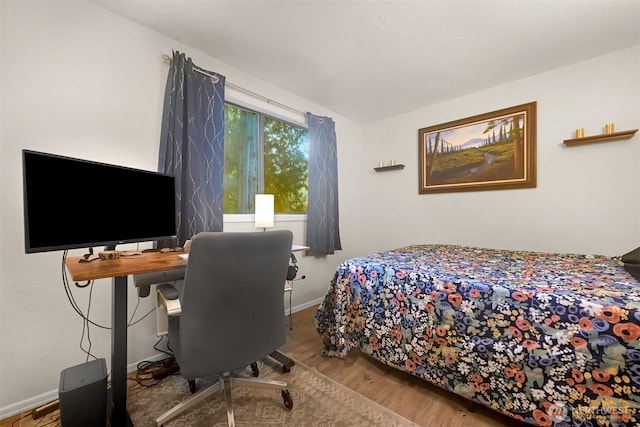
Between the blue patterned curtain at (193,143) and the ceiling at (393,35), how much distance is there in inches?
13.3

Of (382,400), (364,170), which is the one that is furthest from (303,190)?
(382,400)

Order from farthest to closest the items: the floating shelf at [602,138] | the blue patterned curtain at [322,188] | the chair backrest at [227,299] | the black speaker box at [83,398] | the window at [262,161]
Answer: the blue patterned curtain at [322,188] → the window at [262,161] → the floating shelf at [602,138] → the black speaker box at [83,398] → the chair backrest at [227,299]

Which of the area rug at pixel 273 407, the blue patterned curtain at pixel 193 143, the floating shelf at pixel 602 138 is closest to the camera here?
the area rug at pixel 273 407

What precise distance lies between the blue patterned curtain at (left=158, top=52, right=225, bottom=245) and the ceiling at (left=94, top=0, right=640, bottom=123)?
1.11ft

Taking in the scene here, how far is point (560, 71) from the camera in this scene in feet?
7.93

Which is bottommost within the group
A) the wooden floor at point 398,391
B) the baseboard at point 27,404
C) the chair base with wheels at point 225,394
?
the wooden floor at point 398,391

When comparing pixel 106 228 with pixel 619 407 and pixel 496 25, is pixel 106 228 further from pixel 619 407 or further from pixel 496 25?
pixel 496 25

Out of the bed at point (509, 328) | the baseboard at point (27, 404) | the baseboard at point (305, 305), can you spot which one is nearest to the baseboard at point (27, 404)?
the baseboard at point (27, 404)

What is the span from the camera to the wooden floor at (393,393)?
1.35 meters

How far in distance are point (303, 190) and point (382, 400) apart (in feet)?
7.23

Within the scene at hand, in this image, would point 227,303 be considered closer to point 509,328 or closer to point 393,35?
point 509,328

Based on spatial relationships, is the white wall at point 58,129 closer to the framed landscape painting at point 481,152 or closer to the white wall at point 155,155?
the white wall at point 155,155

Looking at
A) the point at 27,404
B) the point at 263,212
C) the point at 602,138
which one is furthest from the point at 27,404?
the point at 602,138

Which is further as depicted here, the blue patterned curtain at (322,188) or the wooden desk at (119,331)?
the blue patterned curtain at (322,188)
